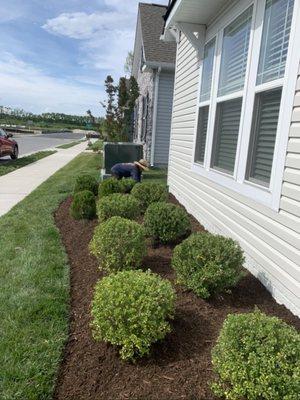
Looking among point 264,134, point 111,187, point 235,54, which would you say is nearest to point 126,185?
point 111,187

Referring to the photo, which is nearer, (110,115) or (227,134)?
(227,134)

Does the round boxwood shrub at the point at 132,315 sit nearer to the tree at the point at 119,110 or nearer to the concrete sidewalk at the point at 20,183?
the concrete sidewalk at the point at 20,183

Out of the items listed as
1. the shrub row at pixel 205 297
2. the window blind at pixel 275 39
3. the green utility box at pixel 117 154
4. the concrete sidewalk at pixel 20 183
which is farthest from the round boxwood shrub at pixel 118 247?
the green utility box at pixel 117 154

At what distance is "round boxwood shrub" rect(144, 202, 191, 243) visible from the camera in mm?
4621

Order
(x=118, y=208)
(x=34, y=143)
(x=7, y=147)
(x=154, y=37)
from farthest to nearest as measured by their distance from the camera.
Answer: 1. (x=34, y=143)
2. (x=7, y=147)
3. (x=154, y=37)
4. (x=118, y=208)

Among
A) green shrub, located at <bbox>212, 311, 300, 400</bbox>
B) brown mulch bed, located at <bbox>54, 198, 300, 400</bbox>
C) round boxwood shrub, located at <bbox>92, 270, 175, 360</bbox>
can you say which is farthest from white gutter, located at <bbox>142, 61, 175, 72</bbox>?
green shrub, located at <bbox>212, 311, 300, 400</bbox>

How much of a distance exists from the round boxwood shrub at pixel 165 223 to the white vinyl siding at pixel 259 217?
602mm

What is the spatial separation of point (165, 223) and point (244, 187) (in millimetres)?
1064

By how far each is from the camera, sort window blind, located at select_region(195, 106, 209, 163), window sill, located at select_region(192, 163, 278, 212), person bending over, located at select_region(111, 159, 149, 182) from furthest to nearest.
Result: 1. person bending over, located at select_region(111, 159, 149, 182)
2. window blind, located at select_region(195, 106, 209, 163)
3. window sill, located at select_region(192, 163, 278, 212)

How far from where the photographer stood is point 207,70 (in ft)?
19.6

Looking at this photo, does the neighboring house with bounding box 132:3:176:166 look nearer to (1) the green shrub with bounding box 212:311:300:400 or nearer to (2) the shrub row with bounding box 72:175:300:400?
(2) the shrub row with bounding box 72:175:300:400

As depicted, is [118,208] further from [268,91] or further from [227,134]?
[268,91]

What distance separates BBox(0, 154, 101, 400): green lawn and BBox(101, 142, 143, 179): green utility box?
16.1 feet

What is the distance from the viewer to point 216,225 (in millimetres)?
5180
